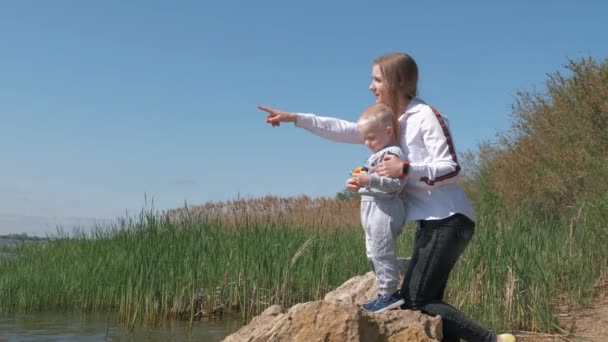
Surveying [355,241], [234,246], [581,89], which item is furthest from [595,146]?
[234,246]

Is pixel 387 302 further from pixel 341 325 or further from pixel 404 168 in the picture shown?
pixel 404 168

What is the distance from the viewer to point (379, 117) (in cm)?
333

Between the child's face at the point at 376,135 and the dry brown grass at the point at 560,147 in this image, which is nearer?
the child's face at the point at 376,135

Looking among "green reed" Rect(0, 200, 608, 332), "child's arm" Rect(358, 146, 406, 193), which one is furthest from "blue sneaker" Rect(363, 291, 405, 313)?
"green reed" Rect(0, 200, 608, 332)

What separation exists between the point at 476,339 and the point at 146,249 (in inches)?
190

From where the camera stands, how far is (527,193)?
46.6 feet

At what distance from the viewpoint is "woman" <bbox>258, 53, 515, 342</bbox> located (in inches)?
127

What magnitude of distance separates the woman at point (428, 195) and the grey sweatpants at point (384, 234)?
0.10 meters

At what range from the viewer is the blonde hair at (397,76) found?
3.46 m

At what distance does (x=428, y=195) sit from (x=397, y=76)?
66cm

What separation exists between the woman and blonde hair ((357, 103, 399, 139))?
0.08m

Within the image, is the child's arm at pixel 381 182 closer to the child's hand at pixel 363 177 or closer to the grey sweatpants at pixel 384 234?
the child's hand at pixel 363 177

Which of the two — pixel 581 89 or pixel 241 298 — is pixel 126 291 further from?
pixel 581 89

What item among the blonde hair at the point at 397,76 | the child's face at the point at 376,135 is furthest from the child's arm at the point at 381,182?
the blonde hair at the point at 397,76
